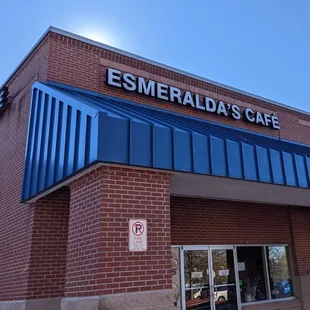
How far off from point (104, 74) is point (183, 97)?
2592mm

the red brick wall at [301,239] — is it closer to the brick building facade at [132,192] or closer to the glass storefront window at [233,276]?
the brick building facade at [132,192]

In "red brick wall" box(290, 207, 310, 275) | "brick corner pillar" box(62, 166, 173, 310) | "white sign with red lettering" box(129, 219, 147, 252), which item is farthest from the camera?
"red brick wall" box(290, 207, 310, 275)

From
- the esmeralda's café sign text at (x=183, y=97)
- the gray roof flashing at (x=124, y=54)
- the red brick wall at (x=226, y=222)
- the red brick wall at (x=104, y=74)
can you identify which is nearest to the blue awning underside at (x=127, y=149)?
the red brick wall at (x=104, y=74)

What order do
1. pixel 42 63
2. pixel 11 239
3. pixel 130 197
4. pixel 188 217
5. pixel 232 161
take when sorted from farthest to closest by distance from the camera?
1. pixel 188 217
2. pixel 42 63
3. pixel 11 239
4. pixel 232 161
5. pixel 130 197

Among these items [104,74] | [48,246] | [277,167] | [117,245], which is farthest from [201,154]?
[104,74]

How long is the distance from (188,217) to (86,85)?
4.49 meters

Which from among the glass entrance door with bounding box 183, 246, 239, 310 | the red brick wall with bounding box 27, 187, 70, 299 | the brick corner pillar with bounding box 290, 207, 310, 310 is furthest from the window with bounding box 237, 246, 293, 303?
the red brick wall with bounding box 27, 187, 70, 299

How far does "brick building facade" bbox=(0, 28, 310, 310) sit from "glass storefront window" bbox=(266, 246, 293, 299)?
0.05 metres

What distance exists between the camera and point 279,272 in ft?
39.9

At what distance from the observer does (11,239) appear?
28.9ft

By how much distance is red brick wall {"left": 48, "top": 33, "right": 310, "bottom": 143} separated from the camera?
368 inches

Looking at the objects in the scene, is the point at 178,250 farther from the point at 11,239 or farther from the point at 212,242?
the point at 11,239

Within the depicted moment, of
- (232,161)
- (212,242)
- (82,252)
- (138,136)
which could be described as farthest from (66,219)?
(212,242)

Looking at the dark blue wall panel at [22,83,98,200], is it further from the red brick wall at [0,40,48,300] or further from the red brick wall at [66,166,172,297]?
the red brick wall at [0,40,48,300]
